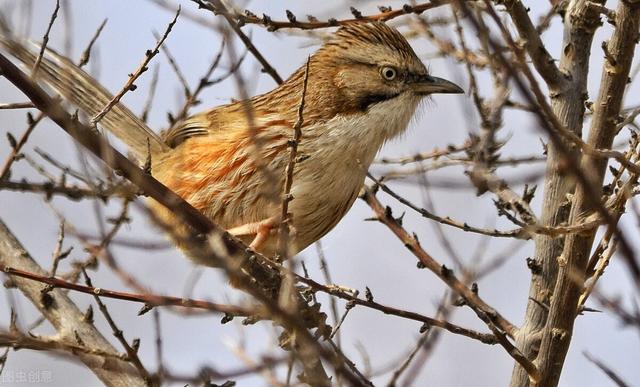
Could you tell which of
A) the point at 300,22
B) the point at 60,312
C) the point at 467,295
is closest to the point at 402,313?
the point at 467,295

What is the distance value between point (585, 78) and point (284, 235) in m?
2.14

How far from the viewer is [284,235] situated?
3.51 meters

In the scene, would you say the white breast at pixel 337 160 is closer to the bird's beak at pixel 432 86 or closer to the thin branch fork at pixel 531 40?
the bird's beak at pixel 432 86

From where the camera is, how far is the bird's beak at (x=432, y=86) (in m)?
5.83

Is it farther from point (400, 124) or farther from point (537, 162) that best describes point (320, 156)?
point (537, 162)

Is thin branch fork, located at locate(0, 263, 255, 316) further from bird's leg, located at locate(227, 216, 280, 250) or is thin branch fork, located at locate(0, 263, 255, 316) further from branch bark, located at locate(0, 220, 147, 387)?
bird's leg, located at locate(227, 216, 280, 250)

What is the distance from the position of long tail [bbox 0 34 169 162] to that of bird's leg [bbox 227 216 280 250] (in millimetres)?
814

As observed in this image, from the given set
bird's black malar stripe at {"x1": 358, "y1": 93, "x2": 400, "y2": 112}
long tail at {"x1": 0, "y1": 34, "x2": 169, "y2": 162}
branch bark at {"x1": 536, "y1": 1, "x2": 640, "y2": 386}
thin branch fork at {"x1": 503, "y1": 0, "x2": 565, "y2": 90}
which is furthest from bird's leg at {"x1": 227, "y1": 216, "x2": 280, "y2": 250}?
branch bark at {"x1": 536, "y1": 1, "x2": 640, "y2": 386}

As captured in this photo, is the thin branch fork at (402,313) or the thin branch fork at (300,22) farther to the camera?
the thin branch fork at (300,22)

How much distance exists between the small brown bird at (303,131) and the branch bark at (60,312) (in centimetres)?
78

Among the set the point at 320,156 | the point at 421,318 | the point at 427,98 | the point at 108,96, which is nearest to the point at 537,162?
the point at 427,98

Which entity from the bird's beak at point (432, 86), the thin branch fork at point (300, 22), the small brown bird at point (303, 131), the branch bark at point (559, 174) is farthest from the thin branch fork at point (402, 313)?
the bird's beak at point (432, 86)

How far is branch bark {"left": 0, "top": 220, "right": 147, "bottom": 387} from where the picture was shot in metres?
4.72

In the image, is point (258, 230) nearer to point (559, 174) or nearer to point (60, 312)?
point (60, 312)
